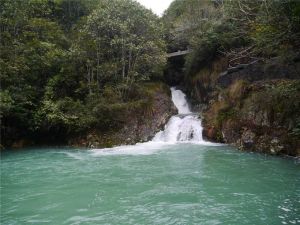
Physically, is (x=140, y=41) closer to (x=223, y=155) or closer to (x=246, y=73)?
(x=246, y=73)

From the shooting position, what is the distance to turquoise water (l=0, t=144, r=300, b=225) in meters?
8.48

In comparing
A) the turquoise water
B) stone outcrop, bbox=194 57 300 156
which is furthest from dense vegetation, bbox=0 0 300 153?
the turquoise water

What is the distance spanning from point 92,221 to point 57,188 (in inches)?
135

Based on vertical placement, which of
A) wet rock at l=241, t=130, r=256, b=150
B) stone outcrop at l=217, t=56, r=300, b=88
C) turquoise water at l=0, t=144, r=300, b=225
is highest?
stone outcrop at l=217, t=56, r=300, b=88

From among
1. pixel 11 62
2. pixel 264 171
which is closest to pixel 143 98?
pixel 11 62

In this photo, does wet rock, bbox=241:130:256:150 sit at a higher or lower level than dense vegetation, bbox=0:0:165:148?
lower

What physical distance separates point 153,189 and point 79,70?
51.3 feet

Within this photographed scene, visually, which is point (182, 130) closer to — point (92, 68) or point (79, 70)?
point (92, 68)

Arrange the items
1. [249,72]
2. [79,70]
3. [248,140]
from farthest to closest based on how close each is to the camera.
Answer: [79,70], [249,72], [248,140]

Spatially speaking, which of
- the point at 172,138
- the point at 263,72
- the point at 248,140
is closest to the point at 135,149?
the point at 172,138

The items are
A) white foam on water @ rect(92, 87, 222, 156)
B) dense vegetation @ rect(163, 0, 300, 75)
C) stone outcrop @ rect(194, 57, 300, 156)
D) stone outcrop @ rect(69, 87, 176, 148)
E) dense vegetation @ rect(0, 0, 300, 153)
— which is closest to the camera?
dense vegetation @ rect(163, 0, 300, 75)

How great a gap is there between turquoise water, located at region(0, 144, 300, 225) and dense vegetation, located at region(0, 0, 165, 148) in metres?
5.48

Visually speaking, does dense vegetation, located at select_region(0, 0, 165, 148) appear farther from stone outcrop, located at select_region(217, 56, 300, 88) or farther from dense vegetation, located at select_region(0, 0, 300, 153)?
stone outcrop, located at select_region(217, 56, 300, 88)

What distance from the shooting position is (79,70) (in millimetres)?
24547
